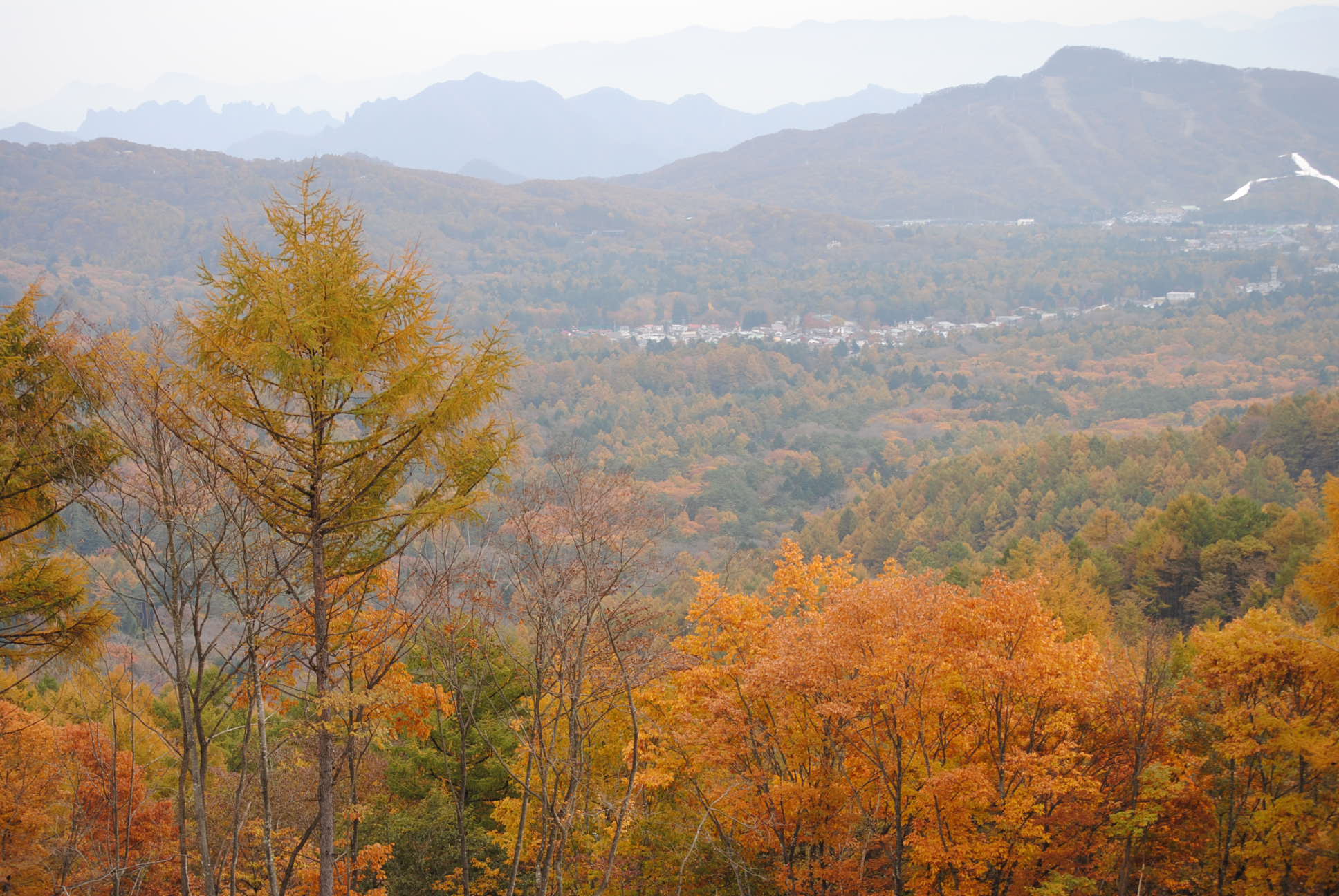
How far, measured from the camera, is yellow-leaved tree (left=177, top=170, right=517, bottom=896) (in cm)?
786

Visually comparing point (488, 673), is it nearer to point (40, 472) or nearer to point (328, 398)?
point (40, 472)

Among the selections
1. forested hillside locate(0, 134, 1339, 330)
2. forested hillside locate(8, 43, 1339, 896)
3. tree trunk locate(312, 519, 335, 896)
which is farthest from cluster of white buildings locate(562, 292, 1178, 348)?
tree trunk locate(312, 519, 335, 896)

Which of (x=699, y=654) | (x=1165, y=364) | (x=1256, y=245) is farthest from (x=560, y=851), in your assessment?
(x=1256, y=245)

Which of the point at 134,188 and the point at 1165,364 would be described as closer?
the point at 1165,364

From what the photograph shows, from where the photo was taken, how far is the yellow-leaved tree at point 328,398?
25.8ft

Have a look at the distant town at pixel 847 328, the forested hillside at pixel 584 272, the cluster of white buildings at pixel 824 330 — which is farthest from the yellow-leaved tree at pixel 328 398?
the forested hillside at pixel 584 272

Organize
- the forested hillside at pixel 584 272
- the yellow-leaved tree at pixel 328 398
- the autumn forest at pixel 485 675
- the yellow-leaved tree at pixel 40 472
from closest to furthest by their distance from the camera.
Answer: the yellow-leaved tree at pixel 328 398 → the autumn forest at pixel 485 675 → the yellow-leaved tree at pixel 40 472 → the forested hillside at pixel 584 272

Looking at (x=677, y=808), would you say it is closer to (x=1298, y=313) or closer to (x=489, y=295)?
(x=1298, y=313)

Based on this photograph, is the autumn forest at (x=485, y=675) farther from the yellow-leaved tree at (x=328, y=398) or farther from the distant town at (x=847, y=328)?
the distant town at (x=847, y=328)

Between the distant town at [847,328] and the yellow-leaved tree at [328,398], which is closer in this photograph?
the yellow-leaved tree at [328,398]

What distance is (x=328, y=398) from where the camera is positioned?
8.10 meters

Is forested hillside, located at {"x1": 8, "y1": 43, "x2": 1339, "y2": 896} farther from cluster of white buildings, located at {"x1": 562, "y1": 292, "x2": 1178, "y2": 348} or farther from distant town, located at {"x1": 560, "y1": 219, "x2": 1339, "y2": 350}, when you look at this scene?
distant town, located at {"x1": 560, "y1": 219, "x2": 1339, "y2": 350}

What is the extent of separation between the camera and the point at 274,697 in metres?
11.6

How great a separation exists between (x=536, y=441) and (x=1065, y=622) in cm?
6955
